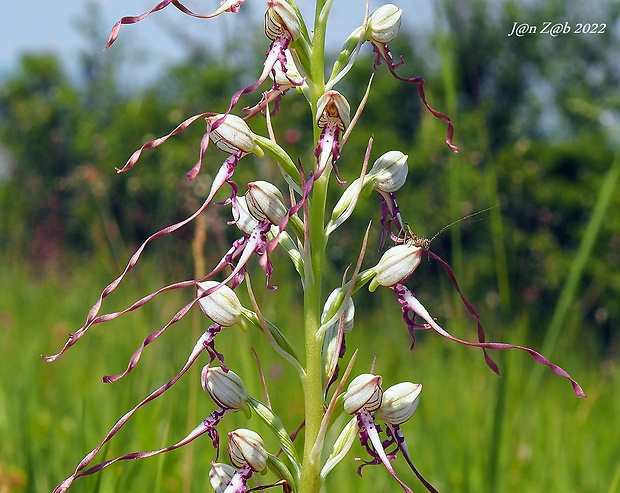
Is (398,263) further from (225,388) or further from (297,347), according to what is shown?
(297,347)

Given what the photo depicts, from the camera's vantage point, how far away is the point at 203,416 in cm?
273

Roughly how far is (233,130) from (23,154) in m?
27.1

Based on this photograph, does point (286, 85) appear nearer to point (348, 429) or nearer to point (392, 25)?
point (392, 25)

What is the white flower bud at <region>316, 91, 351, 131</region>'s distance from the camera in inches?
44.4

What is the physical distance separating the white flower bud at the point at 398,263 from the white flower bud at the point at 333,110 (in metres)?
0.21

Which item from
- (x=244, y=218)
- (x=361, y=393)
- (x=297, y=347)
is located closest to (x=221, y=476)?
(x=361, y=393)

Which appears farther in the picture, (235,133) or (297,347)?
(297,347)

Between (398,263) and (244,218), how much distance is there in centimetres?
25

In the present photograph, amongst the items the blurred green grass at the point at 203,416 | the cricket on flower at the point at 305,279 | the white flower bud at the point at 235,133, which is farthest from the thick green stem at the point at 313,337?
the blurred green grass at the point at 203,416

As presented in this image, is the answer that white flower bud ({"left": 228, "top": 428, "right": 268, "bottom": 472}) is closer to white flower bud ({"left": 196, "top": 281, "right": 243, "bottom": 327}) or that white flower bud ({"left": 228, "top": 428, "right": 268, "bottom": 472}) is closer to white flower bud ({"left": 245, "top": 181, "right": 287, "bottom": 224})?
white flower bud ({"left": 196, "top": 281, "right": 243, "bottom": 327})

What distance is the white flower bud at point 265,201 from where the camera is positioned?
1.14 meters

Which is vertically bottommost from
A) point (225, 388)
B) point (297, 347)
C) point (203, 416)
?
point (297, 347)

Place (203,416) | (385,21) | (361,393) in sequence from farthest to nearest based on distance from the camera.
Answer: (203,416), (385,21), (361,393)

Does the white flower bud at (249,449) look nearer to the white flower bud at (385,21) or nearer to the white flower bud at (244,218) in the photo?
the white flower bud at (244,218)
